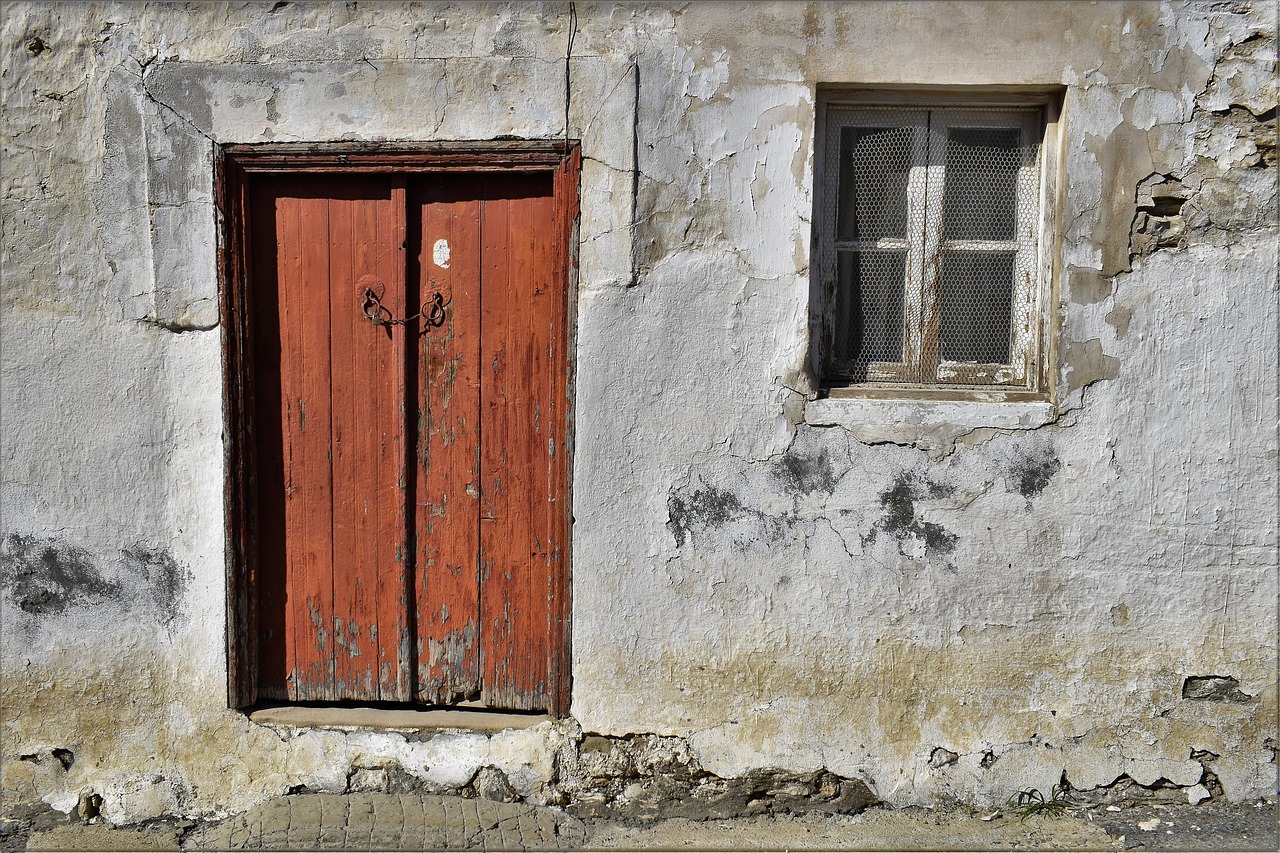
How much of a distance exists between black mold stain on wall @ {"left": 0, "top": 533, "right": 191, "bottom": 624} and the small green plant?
2.83m

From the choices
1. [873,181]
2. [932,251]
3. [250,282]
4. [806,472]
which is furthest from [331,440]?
[932,251]

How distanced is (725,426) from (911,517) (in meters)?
0.67

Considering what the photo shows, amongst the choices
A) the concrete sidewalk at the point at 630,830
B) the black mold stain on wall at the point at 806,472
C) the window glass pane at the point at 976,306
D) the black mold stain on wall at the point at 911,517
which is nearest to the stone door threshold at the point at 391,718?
the concrete sidewalk at the point at 630,830

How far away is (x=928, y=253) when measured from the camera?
316cm

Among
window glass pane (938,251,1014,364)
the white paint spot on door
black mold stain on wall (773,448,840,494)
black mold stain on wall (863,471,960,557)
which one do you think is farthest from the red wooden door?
window glass pane (938,251,1014,364)

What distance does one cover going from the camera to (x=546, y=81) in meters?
2.98

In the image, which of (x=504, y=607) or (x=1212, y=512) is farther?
(x=504, y=607)

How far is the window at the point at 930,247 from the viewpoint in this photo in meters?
3.11

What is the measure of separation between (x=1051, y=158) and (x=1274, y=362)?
95 centimetres

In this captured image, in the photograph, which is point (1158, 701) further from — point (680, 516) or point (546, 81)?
point (546, 81)

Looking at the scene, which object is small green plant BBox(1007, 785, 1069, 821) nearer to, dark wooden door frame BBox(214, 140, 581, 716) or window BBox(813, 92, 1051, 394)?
window BBox(813, 92, 1051, 394)

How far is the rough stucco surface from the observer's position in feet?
9.69

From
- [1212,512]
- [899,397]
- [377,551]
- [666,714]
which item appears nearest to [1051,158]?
[899,397]

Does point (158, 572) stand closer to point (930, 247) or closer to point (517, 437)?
point (517, 437)
